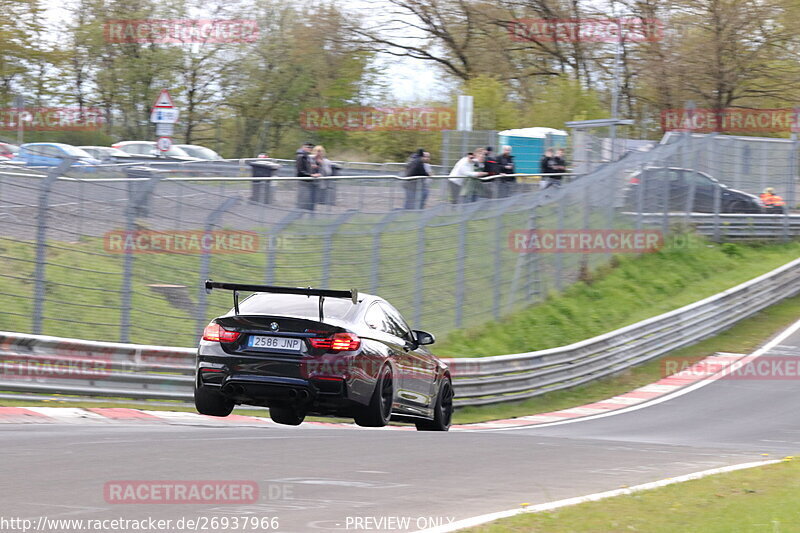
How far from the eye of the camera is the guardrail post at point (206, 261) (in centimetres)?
1398

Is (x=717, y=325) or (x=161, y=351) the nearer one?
(x=161, y=351)

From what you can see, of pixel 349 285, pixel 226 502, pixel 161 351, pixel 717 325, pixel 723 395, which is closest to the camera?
pixel 226 502

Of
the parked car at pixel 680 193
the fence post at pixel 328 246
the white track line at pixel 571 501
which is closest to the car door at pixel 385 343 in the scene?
the white track line at pixel 571 501

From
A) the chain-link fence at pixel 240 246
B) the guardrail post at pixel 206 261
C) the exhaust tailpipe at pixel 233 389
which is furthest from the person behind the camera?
the guardrail post at pixel 206 261

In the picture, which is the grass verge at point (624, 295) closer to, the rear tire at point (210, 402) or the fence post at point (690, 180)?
the fence post at point (690, 180)

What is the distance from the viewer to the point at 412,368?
12.2 m

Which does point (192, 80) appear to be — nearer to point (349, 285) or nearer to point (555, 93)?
point (555, 93)

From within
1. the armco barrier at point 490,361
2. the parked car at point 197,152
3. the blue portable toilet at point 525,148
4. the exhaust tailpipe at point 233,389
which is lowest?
the armco barrier at point 490,361

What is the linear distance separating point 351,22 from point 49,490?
4570 centimetres

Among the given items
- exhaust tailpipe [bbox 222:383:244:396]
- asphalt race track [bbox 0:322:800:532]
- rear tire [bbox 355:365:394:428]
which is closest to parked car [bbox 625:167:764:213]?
asphalt race track [bbox 0:322:800:532]

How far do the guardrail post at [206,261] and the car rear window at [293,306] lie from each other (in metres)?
2.83

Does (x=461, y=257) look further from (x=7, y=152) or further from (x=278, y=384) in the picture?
(x=7, y=152)

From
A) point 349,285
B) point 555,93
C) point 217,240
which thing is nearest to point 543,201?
point 349,285

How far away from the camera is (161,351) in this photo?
1349 centimetres
